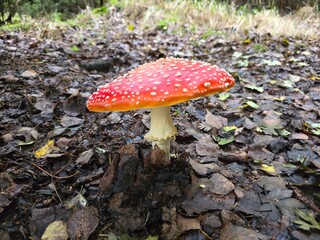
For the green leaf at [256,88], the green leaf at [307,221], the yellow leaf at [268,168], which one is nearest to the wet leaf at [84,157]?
the yellow leaf at [268,168]

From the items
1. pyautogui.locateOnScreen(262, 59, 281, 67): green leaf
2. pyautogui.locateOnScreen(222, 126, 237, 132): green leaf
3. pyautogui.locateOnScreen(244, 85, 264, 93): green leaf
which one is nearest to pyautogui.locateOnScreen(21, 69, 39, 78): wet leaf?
pyautogui.locateOnScreen(222, 126, 237, 132): green leaf

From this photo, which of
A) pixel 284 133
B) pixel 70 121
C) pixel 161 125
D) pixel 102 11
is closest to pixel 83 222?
pixel 161 125

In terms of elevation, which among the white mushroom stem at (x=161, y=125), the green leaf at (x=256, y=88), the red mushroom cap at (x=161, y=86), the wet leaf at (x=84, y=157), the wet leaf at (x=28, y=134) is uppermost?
the red mushroom cap at (x=161, y=86)

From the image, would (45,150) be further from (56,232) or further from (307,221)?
(307,221)

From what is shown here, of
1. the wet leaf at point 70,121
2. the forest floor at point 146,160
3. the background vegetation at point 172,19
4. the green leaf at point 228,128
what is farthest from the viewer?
the background vegetation at point 172,19

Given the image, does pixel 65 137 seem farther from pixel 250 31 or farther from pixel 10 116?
pixel 250 31

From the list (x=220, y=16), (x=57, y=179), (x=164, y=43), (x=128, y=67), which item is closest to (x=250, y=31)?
(x=220, y=16)

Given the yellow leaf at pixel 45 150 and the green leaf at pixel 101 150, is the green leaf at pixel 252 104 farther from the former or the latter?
the yellow leaf at pixel 45 150
